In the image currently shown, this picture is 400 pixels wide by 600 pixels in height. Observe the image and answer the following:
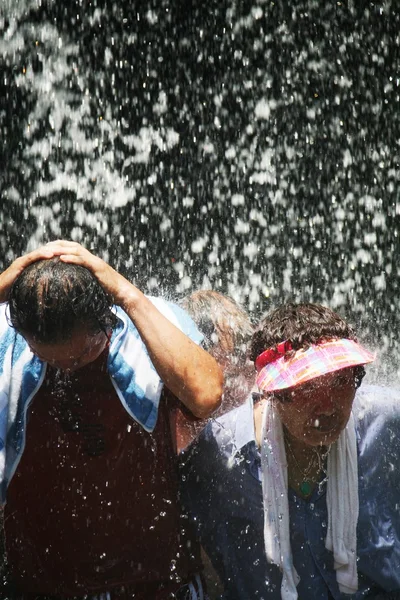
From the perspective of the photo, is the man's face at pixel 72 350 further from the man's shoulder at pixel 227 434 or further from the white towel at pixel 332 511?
the white towel at pixel 332 511

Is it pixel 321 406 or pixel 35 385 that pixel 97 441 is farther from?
pixel 321 406

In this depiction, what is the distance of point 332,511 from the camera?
2273 mm

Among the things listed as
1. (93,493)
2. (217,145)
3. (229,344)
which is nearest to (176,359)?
(93,493)

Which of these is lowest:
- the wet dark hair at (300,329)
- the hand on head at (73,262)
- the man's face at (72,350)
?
the wet dark hair at (300,329)

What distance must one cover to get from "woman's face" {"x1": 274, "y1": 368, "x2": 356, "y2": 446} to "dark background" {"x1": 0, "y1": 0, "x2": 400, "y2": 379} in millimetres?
3106

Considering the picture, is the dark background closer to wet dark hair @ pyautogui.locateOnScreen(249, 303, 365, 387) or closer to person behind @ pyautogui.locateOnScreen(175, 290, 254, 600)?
person behind @ pyautogui.locateOnScreen(175, 290, 254, 600)

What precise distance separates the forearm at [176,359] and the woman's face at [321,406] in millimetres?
212

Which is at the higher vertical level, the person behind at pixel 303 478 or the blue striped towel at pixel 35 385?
the blue striped towel at pixel 35 385

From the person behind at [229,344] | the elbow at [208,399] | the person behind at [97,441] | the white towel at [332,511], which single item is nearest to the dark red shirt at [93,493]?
the person behind at [97,441]

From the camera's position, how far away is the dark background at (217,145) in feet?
17.7

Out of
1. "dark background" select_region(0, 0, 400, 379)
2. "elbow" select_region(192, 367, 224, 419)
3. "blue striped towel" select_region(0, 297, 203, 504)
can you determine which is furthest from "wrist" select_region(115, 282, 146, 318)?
"dark background" select_region(0, 0, 400, 379)

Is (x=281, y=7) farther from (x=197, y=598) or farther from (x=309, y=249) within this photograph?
(x=197, y=598)

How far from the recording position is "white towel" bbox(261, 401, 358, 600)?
2258 mm

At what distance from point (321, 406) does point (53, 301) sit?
0.74m
